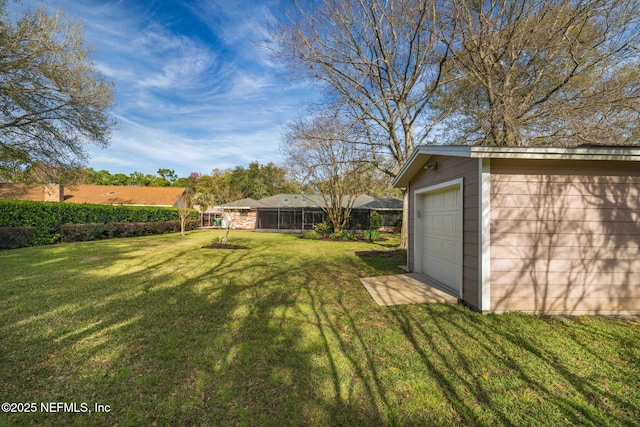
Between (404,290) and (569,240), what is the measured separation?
108 inches

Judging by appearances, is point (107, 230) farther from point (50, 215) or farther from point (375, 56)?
point (375, 56)

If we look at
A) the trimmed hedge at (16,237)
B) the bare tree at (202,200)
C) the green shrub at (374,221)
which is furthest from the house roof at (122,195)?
the green shrub at (374,221)

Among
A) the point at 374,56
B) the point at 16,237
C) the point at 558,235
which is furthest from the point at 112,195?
the point at 558,235

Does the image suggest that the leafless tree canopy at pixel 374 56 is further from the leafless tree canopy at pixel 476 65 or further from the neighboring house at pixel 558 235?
the neighboring house at pixel 558 235

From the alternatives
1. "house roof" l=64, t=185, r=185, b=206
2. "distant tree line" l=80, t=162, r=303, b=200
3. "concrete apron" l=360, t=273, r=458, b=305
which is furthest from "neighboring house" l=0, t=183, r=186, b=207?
"concrete apron" l=360, t=273, r=458, b=305

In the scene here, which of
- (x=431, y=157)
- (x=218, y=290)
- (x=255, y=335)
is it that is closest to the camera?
(x=255, y=335)

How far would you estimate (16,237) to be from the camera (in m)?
10.9

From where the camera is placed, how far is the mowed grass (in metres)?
2.19

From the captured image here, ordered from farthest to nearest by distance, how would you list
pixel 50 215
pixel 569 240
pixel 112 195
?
1. pixel 112 195
2. pixel 50 215
3. pixel 569 240

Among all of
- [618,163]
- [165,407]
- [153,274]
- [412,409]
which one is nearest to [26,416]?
[165,407]

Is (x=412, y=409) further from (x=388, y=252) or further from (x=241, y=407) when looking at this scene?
(x=388, y=252)

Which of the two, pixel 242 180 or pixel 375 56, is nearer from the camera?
pixel 375 56

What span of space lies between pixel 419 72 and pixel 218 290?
33.9 ft

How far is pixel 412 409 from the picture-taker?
2223mm
